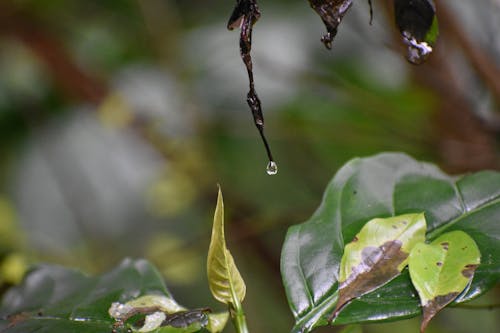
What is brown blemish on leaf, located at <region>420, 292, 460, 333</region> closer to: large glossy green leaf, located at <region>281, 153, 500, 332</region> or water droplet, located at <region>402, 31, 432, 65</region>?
large glossy green leaf, located at <region>281, 153, 500, 332</region>

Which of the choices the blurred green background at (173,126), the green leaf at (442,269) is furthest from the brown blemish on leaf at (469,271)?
the blurred green background at (173,126)

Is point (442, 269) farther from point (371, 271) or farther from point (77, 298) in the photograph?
point (77, 298)

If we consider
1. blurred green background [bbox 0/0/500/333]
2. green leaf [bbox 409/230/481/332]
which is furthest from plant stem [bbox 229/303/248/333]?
blurred green background [bbox 0/0/500/333]

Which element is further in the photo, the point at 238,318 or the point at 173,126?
the point at 173,126

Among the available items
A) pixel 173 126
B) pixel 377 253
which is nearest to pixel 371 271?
pixel 377 253

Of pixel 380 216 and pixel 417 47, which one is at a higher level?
pixel 417 47

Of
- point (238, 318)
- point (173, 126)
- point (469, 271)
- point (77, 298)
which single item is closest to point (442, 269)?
point (469, 271)
